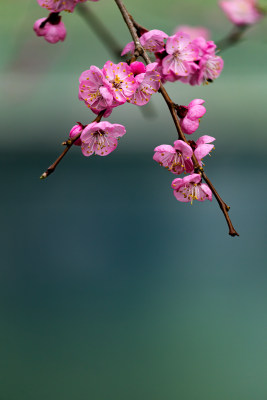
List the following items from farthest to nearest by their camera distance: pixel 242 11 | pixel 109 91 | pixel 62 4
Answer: pixel 242 11, pixel 62 4, pixel 109 91

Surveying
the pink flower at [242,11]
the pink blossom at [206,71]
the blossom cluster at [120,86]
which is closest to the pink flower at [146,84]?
the blossom cluster at [120,86]

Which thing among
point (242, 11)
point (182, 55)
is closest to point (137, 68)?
point (182, 55)

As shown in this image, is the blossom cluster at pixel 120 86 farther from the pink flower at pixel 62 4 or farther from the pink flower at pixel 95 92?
the pink flower at pixel 62 4

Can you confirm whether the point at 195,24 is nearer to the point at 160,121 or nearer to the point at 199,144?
the point at 160,121

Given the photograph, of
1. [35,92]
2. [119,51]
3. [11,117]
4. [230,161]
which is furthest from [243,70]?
[119,51]

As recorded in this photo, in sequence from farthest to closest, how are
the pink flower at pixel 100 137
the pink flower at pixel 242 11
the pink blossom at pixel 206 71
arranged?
the pink flower at pixel 242 11
the pink blossom at pixel 206 71
the pink flower at pixel 100 137

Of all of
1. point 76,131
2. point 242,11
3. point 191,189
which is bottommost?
point 242,11

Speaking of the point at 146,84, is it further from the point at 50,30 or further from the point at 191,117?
the point at 50,30

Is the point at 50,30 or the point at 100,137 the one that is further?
the point at 50,30
